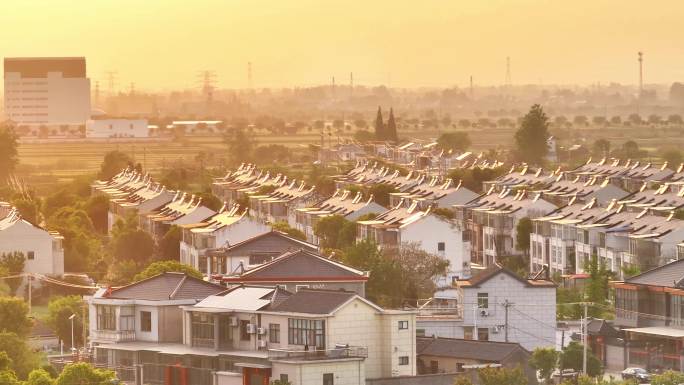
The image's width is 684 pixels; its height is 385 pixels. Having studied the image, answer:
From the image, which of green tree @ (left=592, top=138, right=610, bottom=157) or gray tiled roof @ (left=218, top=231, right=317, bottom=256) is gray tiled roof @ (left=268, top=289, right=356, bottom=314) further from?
green tree @ (left=592, top=138, right=610, bottom=157)

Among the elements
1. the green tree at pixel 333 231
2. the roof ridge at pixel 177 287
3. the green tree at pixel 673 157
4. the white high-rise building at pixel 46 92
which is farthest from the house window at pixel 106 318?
the white high-rise building at pixel 46 92

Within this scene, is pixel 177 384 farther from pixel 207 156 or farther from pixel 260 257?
pixel 207 156

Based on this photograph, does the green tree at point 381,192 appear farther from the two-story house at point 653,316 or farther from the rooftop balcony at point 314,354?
the rooftop balcony at point 314,354

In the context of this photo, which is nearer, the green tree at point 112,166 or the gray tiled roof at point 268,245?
the gray tiled roof at point 268,245

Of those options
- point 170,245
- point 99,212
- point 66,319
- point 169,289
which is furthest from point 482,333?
point 99,212

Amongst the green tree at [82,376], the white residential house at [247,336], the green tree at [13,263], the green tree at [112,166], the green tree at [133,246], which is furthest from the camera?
the green tree at [112,166]

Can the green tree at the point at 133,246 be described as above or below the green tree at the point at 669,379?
above

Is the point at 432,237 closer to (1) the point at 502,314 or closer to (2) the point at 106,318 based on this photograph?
(1) the point at 502,314
